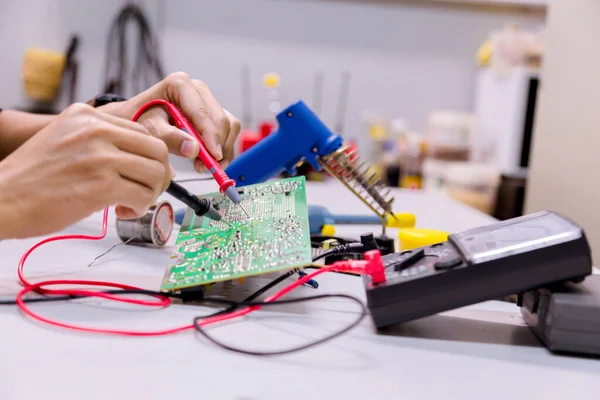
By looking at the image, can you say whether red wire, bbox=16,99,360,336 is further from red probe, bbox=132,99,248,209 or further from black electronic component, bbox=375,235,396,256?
black electronic component, bbox=375,235,396,256

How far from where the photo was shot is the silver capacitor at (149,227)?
852 millimetres

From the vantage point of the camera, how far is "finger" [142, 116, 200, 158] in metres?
0.68

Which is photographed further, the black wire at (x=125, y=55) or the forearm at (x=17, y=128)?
the black wire at (x=125, y=55)

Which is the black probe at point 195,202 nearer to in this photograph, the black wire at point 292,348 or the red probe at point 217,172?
the red probe at point 217,172

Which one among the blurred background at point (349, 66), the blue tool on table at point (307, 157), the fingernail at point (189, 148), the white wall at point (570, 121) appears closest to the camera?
the fingernail at point (189, 148)

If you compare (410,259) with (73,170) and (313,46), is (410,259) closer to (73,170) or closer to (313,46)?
(73,170)

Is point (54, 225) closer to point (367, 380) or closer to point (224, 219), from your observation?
point (224, 219)

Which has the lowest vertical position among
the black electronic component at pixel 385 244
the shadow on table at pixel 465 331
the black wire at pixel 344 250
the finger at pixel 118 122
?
the black electronic component at pixel 385 244

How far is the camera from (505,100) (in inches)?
90.3

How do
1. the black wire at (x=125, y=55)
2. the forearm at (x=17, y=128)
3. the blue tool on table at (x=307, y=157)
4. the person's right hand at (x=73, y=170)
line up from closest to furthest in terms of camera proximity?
1. the person's right hand at (x=73, y=170)
2. the blue tool on table at (x=307, y=157)
3. the forearm at (x=17, y=128)
4. the black wire at (x=125, y=55)

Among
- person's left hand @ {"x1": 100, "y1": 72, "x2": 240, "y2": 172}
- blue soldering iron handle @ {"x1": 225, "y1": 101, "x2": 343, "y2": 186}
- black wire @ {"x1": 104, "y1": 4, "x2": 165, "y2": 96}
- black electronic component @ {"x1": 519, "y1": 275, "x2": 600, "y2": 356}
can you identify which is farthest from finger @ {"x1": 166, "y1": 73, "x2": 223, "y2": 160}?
black wire @ {"x1": 104, "y1": 4, "x2": 165, "y2": 96}

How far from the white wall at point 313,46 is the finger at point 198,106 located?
171cm

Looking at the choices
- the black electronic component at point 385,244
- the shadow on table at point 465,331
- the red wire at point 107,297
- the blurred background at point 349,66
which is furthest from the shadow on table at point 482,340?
the blurred background at point 349,66

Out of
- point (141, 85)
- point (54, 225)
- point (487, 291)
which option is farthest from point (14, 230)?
point (141, 85)
